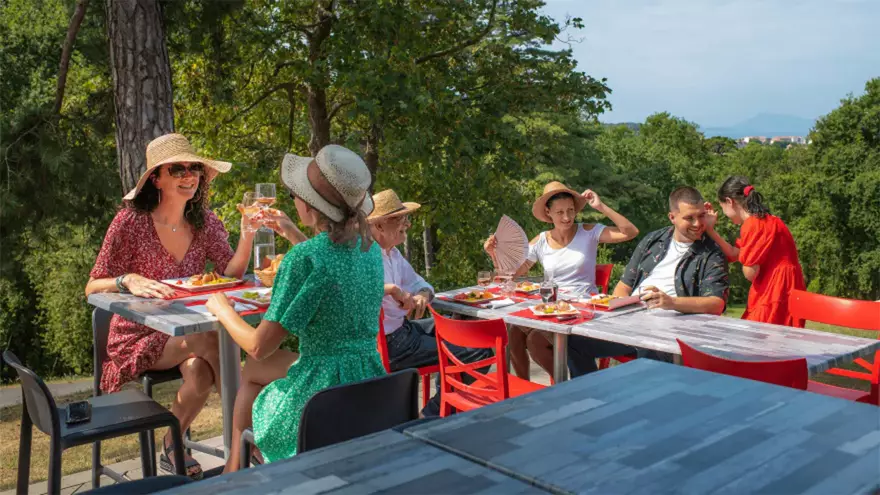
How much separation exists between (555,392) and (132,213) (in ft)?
9.45

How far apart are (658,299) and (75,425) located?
2.50 meters

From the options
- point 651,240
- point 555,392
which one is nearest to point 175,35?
point 651,240

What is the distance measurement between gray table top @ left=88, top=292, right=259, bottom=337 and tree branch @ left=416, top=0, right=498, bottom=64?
680cm

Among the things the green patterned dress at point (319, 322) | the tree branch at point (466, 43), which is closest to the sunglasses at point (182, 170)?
the green patterned dress at point (319, 322)

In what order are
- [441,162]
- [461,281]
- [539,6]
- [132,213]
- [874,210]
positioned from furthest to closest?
[874,210], [461,281], [539,6], [441,162], [132,213]

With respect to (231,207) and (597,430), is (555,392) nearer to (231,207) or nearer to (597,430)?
(597,430)

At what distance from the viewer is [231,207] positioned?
11.8m

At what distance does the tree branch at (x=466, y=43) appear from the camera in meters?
9.55

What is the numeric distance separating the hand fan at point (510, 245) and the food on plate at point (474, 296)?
0.58 meters

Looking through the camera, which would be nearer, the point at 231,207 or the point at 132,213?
the point at 132,213

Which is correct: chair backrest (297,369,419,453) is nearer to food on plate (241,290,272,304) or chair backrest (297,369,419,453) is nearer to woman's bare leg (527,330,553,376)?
food on plate (241,290,272,304)

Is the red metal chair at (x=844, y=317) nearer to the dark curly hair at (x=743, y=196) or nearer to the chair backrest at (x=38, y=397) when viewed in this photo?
the dark curly hair at (x=743, y=196)

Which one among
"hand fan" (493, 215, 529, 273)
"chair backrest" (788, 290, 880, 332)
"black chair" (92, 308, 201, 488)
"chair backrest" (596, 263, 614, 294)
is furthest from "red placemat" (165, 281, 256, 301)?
"chair backrest" (788, 290, 880, 332)

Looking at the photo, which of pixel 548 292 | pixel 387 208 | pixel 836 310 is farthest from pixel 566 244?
pixel 836 310
